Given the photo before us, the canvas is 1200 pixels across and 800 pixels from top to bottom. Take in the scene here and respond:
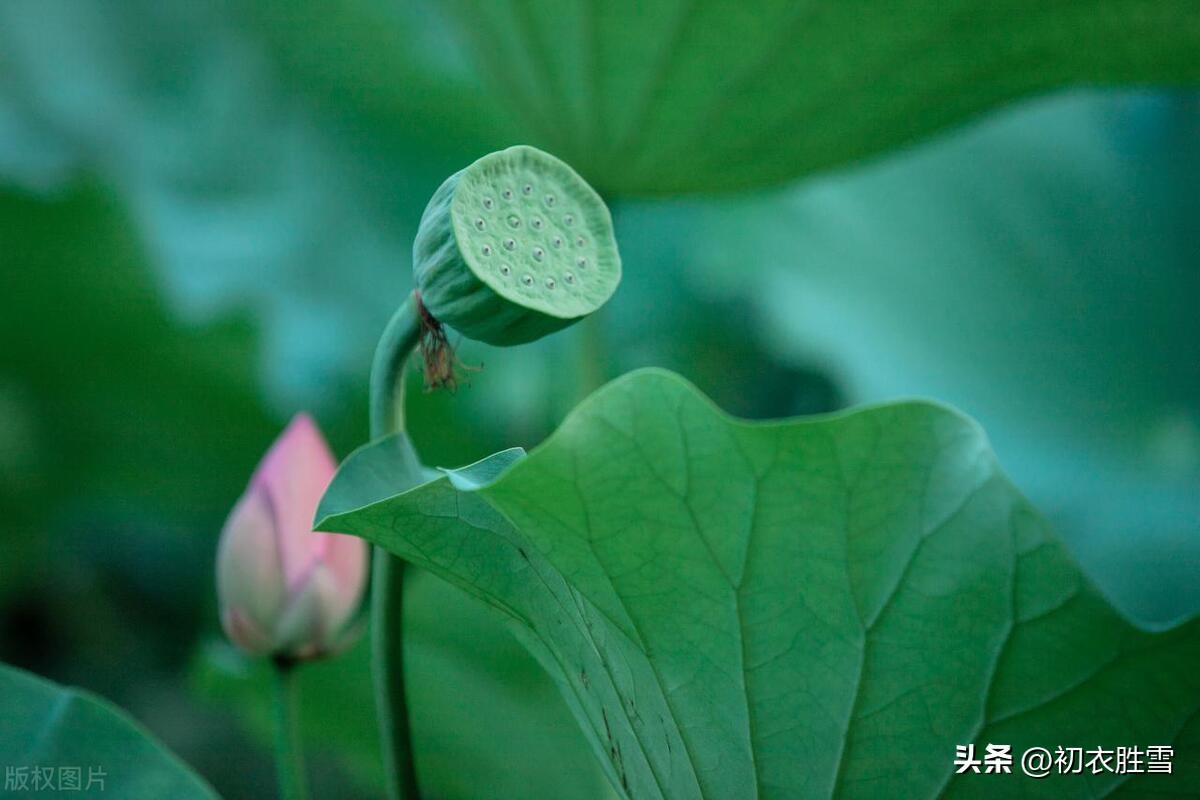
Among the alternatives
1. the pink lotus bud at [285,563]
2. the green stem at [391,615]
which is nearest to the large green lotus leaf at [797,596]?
the green stem at [391,615]

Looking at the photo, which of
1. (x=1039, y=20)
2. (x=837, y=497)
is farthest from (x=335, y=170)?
(x=837, y=497)

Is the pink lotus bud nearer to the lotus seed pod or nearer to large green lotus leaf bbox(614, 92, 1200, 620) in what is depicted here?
the lotus seed pod

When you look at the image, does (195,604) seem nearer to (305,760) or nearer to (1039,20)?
(305,760)

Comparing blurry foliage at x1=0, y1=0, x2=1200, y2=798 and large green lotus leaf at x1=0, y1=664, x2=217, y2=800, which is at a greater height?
blurry foliage at x1=0, y1=0, x2=1200, y2=798

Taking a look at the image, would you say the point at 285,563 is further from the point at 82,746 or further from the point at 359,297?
the point at 359,297

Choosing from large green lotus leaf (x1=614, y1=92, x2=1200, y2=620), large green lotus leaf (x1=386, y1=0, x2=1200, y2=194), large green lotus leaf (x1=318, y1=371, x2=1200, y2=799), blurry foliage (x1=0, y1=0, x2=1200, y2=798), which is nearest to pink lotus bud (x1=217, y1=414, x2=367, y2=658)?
large green lotus leaf (x1=318, y1=371, x2=1200, y2=799)

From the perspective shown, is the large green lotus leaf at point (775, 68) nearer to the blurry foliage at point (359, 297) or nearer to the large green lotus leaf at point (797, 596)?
the blurry foliage at point (359, 297)
